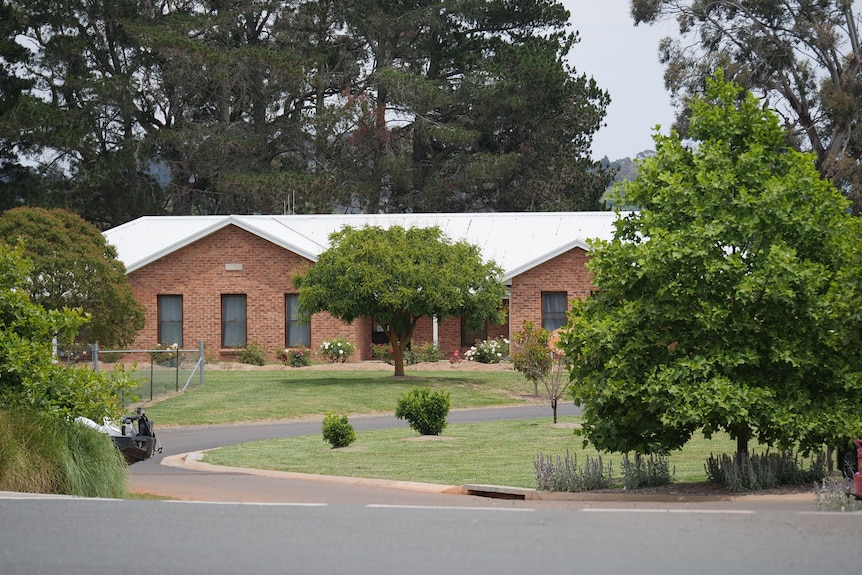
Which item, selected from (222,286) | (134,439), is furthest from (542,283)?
(134,439)

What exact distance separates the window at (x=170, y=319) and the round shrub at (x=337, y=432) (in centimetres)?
2286

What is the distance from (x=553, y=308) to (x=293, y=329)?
883cm

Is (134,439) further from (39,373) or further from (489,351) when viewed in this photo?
(489,351)

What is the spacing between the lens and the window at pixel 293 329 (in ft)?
141

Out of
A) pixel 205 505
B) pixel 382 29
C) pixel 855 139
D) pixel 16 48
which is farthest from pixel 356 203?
pixel 205 505

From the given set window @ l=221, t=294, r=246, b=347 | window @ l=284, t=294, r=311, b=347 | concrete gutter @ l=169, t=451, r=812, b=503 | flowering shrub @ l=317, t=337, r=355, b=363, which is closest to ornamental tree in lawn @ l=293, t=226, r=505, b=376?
flowering shrub @ l=317, t=337, r=355, b=363

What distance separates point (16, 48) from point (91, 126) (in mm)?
5194

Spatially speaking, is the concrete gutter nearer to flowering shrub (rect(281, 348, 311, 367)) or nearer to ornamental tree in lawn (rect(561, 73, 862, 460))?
ornamental tree in lawn (rect(561, 73, 862, 460))

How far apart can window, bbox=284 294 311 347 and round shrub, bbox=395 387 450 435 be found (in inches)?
793

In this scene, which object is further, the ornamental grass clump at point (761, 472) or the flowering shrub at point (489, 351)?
the flowering shrub at point (489, 351)

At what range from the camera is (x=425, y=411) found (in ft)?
74.7

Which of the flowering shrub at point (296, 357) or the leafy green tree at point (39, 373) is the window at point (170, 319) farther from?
the leafy green tree at point (39, 373)

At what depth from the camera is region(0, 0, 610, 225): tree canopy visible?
189ft

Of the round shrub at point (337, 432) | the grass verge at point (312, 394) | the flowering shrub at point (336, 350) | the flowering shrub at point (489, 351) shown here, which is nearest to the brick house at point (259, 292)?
the flowering shrub at point (336, 350)
